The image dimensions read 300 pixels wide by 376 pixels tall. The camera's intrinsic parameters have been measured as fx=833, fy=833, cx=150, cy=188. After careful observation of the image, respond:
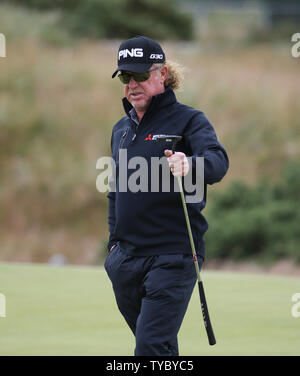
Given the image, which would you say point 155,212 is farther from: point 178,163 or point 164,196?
point 178,163

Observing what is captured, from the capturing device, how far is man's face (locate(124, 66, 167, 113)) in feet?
15.5

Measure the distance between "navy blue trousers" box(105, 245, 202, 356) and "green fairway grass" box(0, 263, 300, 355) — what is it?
1714 millimetres

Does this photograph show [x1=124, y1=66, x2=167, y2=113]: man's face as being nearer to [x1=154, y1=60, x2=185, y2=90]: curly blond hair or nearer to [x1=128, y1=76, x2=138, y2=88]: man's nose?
[x1=128, y1=76, x2=138, y2=88]: man's nose

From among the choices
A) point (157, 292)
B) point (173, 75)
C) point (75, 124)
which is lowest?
point (157, 292)

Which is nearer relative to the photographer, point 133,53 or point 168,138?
point 168,138

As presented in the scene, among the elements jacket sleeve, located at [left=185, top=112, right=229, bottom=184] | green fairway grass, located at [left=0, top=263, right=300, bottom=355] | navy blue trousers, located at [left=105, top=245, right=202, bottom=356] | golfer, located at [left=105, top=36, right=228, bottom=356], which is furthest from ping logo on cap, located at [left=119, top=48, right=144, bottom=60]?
green fairway grass, located at [left=0, top=263, right=300, bottom=355]

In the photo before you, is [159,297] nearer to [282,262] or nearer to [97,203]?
[282,262]

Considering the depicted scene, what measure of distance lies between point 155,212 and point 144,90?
0.71m

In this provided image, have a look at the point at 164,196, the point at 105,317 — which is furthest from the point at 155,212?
the point at 105,317

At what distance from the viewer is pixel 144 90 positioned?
475 cm

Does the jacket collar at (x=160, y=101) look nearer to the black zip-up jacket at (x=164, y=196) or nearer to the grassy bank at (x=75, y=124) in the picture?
the black zip-up jacket at (x=164, y=196)
